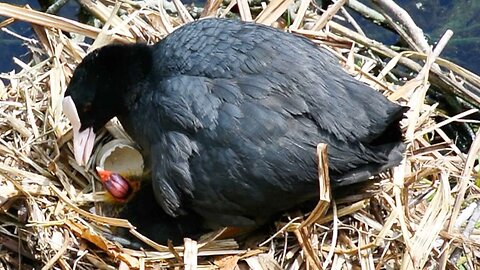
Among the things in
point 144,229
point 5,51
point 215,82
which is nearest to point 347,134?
point 215,82

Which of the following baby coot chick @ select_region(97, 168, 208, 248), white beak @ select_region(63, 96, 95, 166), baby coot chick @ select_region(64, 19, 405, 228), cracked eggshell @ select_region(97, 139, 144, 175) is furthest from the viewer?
cracked eggshell @ select_region(97, 139, 144, 175)

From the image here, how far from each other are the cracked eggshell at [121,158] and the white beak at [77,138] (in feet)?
0.32

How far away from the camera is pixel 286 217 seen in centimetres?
424

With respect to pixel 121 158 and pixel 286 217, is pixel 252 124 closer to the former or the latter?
pixel 286 217

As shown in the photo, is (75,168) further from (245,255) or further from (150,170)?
(245,255)

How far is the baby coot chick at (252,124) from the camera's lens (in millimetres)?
4055

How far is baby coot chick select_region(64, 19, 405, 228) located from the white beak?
0.24 m

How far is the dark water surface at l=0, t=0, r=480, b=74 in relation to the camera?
5.69 m

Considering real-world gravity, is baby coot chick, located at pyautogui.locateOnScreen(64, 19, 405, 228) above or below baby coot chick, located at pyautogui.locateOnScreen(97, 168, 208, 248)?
above

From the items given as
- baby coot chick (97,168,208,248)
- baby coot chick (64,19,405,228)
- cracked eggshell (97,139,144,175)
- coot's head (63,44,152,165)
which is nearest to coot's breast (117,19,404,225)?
baby coot chick (64,19,405,228)

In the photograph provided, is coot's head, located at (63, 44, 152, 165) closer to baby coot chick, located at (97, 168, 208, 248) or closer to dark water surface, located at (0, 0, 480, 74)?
baby coot chick, located at (97, 168, 208, 248)

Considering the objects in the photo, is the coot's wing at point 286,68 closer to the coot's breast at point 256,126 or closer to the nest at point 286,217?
the coot's breast at point 256,126

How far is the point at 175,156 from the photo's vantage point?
163 inches

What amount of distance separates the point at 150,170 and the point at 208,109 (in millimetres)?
482
